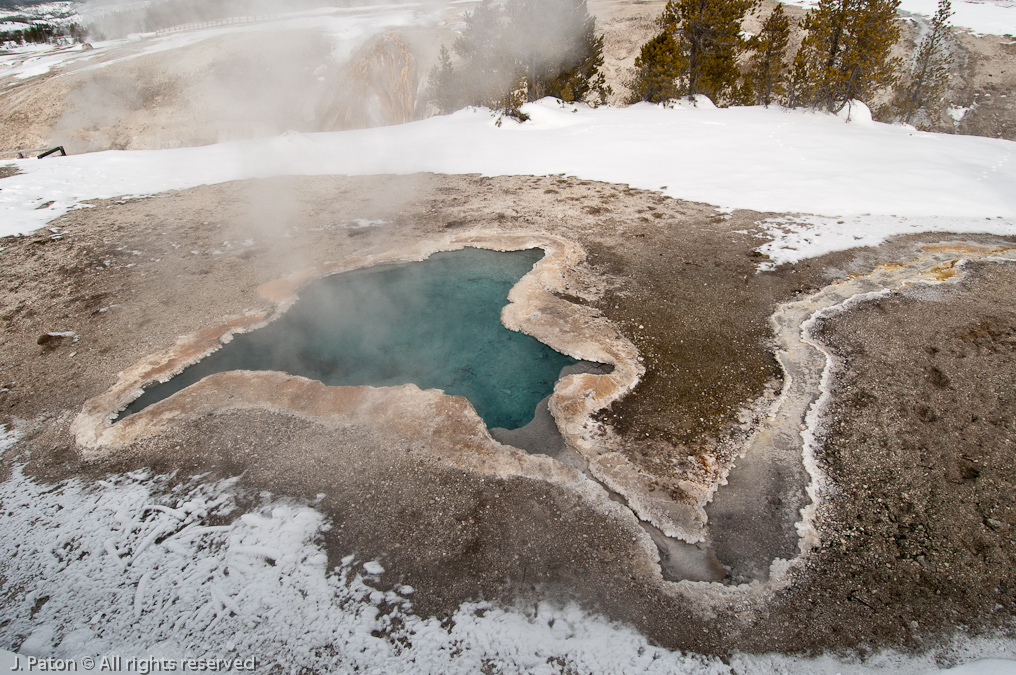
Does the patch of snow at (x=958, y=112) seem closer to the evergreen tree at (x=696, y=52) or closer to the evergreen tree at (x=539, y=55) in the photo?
the evergreen tree at (x=696, y=52)

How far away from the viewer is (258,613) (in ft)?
6.73

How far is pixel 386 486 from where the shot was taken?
8.36 ft

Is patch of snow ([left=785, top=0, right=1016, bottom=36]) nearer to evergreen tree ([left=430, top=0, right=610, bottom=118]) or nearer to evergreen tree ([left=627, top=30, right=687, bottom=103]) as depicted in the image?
evergreen tree ([left=627, top=30, right=687, bottom=103])

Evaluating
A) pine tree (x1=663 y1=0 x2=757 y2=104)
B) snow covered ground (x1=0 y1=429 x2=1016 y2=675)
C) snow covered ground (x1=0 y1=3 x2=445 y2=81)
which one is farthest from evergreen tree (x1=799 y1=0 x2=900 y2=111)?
snow covered ground (x1=0 y1=3 x2=445 y2=81)

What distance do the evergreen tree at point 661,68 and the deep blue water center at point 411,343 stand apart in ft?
24.2

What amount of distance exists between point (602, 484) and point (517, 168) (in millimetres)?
5855

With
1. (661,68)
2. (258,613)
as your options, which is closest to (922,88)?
(661,68)


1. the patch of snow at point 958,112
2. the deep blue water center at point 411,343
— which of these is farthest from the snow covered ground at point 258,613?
the patch of snow at point 958,112

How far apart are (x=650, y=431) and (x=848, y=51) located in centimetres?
967

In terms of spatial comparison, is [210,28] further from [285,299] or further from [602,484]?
[602,484]

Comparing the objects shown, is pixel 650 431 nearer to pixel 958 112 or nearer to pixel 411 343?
pixel 411 343

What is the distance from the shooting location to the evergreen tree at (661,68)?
953 centimetres

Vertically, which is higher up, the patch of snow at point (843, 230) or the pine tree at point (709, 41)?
the pine tree at point (709, 41)

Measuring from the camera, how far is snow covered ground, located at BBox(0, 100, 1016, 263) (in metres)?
5.43
